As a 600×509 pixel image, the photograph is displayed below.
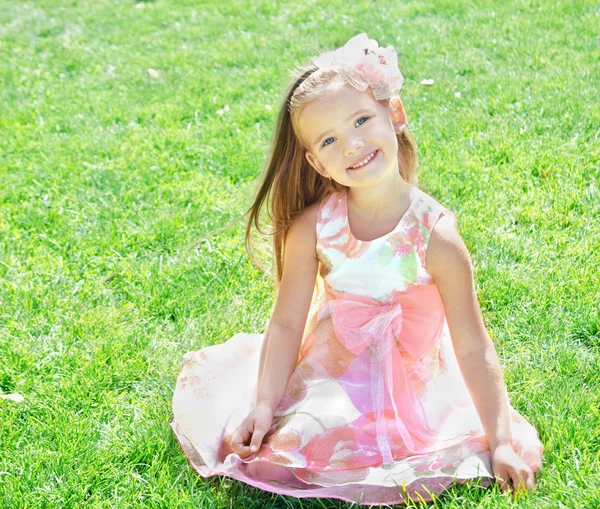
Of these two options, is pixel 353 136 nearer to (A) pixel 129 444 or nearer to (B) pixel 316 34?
(A) pixel 129 444

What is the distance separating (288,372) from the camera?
2.46 m

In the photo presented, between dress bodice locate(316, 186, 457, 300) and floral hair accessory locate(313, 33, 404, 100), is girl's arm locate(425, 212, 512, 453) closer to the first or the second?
dress bodice locate(316, 186, 457, 300)

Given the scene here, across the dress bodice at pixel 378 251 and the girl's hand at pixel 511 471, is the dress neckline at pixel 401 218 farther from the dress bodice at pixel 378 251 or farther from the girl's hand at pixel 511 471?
the girl's hand at pixel 511 471

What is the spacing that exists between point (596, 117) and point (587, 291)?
1626mm

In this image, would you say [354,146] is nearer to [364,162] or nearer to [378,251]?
[364,162]

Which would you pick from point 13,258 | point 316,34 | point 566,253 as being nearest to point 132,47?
point 316,34

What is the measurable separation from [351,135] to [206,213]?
1706mm

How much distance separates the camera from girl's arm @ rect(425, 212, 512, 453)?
7.41 feet

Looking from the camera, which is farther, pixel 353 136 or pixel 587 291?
pixel 587 291

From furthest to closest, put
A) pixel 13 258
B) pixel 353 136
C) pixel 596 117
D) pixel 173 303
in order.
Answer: pixel 596 117 < pixel 13 258 < pixel 173 303 < pixel 353 136

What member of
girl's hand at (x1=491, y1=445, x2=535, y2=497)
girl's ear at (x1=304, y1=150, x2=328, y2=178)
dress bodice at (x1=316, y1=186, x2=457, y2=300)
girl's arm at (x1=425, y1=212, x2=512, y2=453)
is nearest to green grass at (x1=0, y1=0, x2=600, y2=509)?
girl's hand at (x1=491, y1=445, x2=535, y2=497)

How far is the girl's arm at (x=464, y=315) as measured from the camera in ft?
7.41

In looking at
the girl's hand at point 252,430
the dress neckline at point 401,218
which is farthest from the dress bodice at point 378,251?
the girl's hand at point 252,430

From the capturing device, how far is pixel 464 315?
7.52 feet
